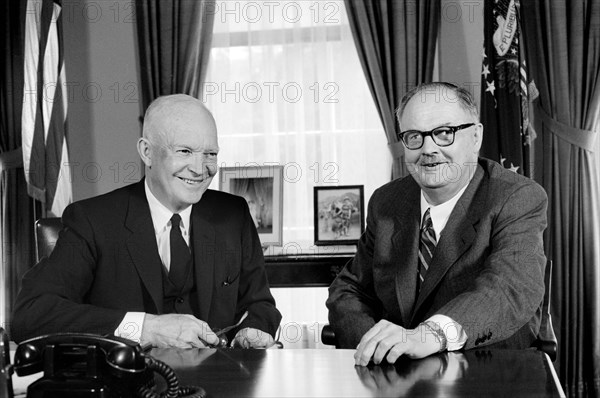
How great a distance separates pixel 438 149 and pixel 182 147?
0.88 metres

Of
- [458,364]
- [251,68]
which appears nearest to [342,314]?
[458,364]

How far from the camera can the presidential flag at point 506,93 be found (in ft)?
14.9

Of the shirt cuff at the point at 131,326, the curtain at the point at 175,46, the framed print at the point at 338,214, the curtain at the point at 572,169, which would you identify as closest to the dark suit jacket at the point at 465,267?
the shirt cuff at the point at 131,326

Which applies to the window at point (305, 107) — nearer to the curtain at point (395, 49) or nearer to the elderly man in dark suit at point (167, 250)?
the curtain at point (395, 49)

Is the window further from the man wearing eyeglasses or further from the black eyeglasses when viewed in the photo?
the black eyeglasses

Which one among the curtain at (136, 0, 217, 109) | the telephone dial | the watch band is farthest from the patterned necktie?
the curtain at (136, 0, 217, 109)

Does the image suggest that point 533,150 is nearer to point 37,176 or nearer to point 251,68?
point 251,68

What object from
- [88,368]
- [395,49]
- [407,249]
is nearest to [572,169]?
[395,49]

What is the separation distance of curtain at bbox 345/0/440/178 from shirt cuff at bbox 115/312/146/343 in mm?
3025

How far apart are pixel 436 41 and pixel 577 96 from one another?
39.3 inches

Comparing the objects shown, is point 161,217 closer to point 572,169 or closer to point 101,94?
point 572,169

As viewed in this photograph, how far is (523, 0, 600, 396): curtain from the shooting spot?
472 cm

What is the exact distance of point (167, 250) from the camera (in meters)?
2.70

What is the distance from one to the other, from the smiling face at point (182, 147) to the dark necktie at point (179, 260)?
14cm
